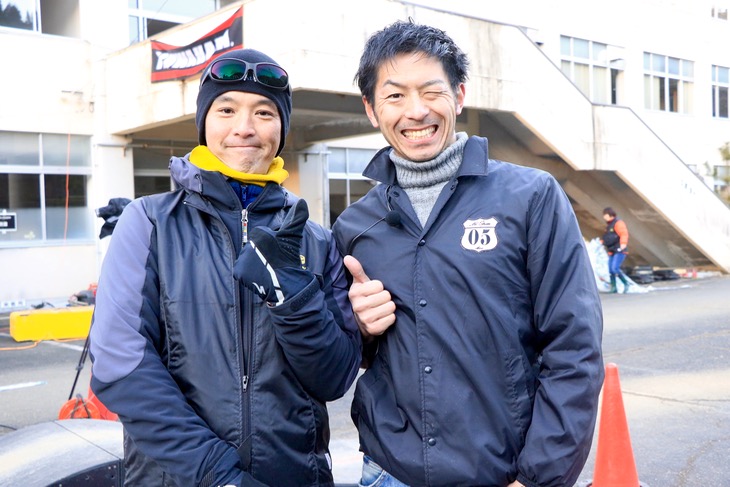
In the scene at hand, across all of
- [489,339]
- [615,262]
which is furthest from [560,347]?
[615,262]

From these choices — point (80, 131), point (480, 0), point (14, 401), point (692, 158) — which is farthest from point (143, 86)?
point (692, 158)

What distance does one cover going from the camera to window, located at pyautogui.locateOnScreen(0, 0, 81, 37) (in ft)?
49.3

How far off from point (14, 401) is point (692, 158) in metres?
25.7

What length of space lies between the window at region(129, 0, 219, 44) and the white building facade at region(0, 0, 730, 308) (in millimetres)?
33

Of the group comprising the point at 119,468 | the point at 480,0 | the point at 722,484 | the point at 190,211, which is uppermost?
the point at 480,0

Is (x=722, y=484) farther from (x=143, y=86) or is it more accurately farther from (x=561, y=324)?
(x=143, y=86)

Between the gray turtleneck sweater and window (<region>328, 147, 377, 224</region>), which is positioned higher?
window (<region>328, 147, 377, 224</region>)

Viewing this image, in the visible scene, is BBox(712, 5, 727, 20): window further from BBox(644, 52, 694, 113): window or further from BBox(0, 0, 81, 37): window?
BBox(0, 0, 81, 37): window

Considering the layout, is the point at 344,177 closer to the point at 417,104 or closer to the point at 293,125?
the point at 293,125

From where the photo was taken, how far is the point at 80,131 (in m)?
15.6

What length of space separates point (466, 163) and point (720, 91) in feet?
101

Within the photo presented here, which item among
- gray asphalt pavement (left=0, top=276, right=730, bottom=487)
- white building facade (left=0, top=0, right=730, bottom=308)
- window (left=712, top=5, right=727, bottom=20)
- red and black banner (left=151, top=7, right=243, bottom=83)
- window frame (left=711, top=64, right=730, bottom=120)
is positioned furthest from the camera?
window (left=712, top=5, right=727, bottom=20)

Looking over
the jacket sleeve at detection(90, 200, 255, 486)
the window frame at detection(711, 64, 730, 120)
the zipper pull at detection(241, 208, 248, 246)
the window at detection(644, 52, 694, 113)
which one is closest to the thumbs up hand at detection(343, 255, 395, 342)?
the zipper pull at detection(241, 208, 248, 246)

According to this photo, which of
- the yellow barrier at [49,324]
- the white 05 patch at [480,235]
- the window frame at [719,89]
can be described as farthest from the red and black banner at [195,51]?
the window frame at [719,89]
